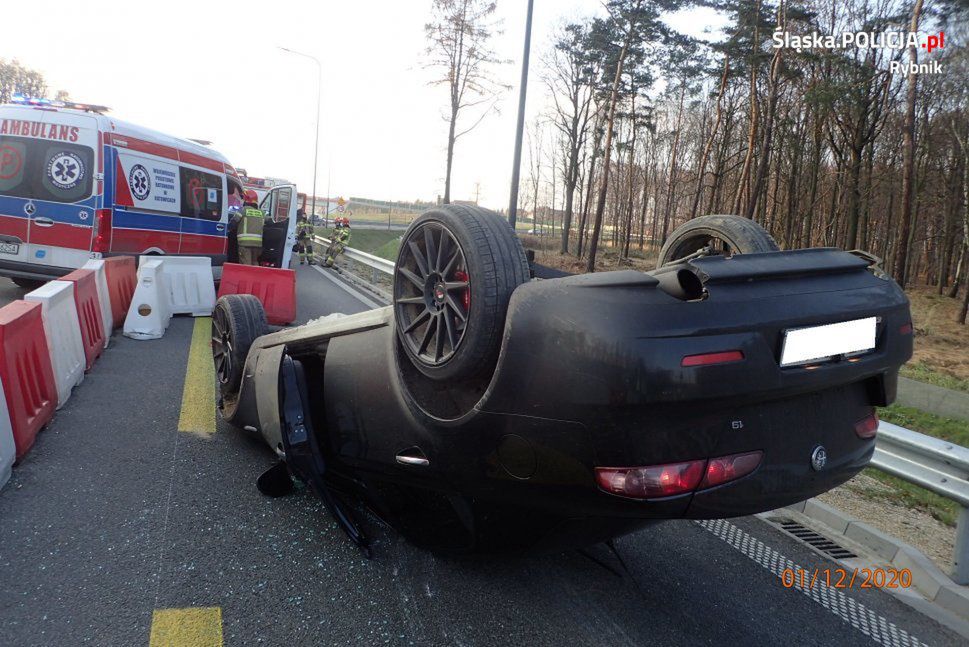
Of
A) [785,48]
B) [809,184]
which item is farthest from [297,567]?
[809,184]

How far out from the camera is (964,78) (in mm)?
20922

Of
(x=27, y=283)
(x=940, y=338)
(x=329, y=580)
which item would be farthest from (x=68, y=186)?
(x=940, y=338)

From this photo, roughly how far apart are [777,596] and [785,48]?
25.4 m

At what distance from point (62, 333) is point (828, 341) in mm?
5381

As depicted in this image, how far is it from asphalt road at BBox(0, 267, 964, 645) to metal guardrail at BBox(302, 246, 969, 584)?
44cm

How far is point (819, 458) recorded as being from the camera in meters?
2.05

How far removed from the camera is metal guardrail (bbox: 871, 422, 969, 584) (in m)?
2.82

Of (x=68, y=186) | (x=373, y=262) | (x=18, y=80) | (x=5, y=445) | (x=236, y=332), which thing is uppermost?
(x=18, y=80)

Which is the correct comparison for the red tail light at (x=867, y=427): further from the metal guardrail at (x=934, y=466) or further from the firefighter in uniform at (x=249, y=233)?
the firefighter in uniform at (x=249, y=233)

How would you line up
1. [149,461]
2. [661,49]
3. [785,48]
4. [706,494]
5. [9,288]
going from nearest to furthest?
[706,494], [149,461], [9,288], [785,48], [661,49]

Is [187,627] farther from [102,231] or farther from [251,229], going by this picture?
[251,229]

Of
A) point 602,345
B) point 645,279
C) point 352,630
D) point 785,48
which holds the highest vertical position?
point 785,48

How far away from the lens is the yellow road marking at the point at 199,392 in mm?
4426

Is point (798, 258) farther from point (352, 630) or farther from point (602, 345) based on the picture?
point (352, 630)
